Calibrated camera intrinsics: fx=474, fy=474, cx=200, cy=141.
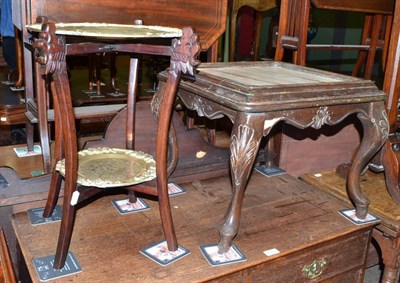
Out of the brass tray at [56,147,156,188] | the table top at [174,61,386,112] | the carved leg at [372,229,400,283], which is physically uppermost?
the table top at [174,61,386,112]

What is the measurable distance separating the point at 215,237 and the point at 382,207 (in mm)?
642

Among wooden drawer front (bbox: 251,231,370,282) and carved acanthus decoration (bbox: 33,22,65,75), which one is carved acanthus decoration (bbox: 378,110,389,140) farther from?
carved acanthus decoration (bbox: 33,22,65,75)

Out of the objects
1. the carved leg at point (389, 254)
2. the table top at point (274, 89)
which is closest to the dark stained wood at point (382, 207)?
the carved leg at point (389, 254)

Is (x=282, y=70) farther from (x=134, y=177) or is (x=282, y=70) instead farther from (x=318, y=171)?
(x=134, y=177)

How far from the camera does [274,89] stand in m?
1.21

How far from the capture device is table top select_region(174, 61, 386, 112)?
117cm

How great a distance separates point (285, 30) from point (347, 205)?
3.57 feet

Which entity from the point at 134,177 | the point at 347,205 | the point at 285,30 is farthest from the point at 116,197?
the point at 285,30

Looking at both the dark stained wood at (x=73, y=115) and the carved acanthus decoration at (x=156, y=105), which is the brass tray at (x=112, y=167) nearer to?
the dark stained wood at (x=73, y=115)

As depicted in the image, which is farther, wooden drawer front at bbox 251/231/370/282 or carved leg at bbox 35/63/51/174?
carved leg at bbox 35/63/51/174

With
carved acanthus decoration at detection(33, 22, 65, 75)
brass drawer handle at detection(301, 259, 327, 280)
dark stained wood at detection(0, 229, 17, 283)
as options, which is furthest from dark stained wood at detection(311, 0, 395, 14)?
dark stained wood at detection(0, 229, 17, 283)

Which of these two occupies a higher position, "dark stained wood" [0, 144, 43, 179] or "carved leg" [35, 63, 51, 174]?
"carved leg" [35, 63, 51, 174]

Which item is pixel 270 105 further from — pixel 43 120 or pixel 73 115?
pixel 43 120

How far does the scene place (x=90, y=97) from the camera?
2.94m
